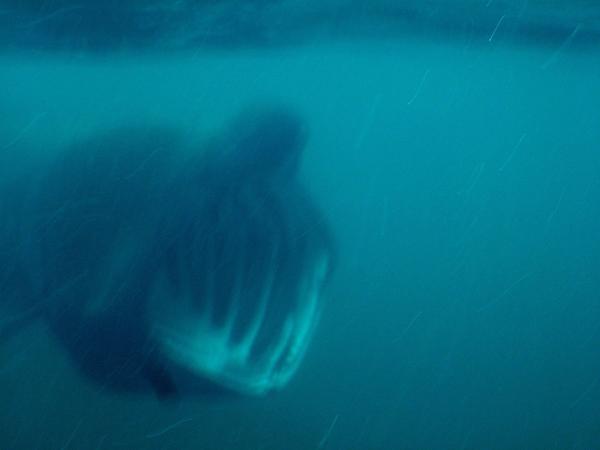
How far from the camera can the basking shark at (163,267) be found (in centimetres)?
596

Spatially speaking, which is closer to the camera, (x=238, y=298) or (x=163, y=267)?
(x=163, y=267)

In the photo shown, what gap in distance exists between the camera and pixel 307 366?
6551mm

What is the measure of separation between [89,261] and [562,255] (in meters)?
6.72

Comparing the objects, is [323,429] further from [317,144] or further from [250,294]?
[317,144]

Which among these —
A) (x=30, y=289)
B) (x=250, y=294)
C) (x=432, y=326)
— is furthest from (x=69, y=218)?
(x=432, y=326)

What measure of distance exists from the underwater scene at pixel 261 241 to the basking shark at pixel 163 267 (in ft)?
0.08

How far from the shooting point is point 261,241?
249 inches

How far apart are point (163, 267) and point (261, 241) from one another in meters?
1.15

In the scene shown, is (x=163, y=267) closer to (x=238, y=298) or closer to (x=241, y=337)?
(x=238, y=298)

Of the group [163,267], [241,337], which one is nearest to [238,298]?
[241,337]

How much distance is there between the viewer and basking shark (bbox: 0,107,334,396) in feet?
19.6

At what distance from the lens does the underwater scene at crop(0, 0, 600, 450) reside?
6090 mm

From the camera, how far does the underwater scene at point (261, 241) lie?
6.09m

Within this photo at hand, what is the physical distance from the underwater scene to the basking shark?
1.0 inches
